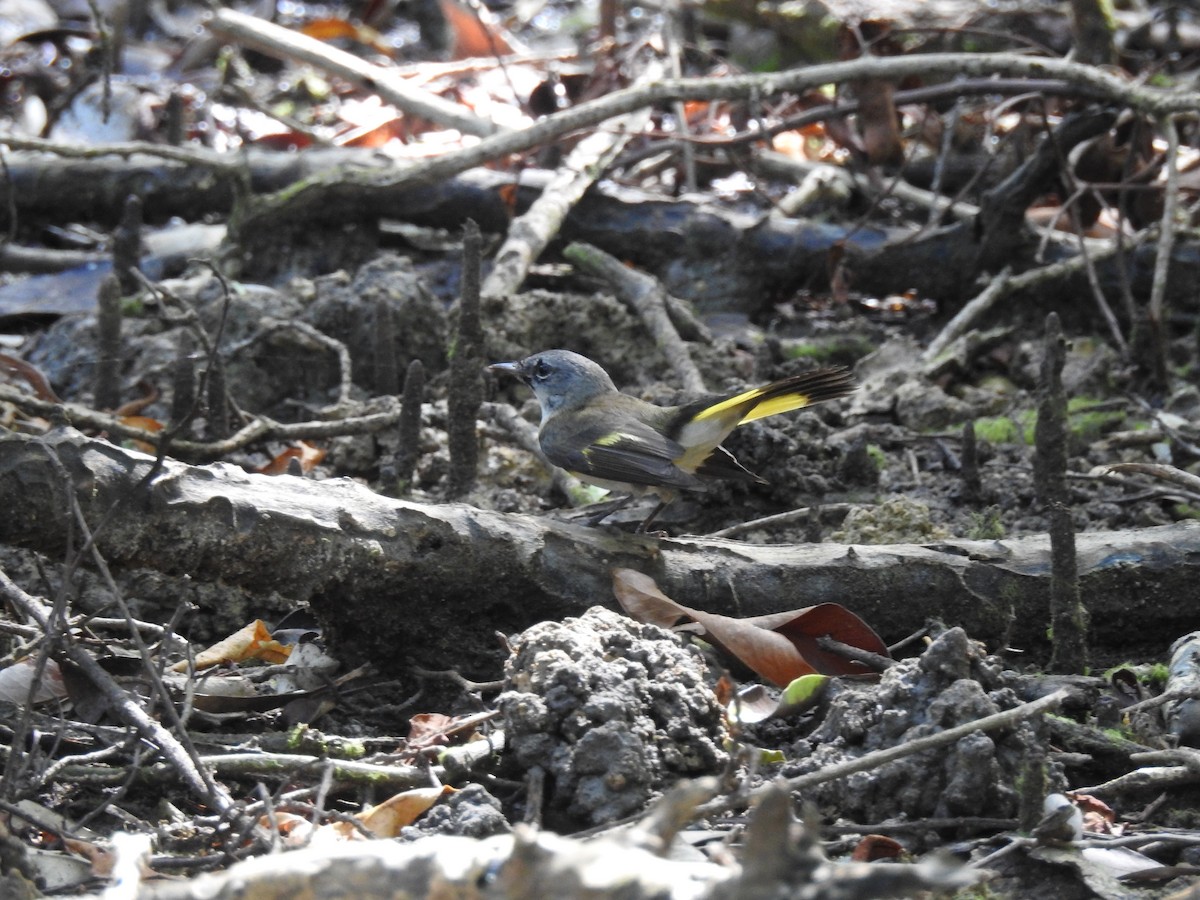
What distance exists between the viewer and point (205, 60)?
33.8 feet

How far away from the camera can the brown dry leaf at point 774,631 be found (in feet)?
10.7

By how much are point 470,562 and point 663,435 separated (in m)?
1.25

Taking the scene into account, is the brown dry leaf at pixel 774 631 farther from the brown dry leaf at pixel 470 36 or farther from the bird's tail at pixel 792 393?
the brown dry leaf at pixel 470 36

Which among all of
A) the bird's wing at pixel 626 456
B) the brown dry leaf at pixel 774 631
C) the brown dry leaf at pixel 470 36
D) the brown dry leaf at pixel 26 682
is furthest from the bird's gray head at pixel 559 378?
the brown dry leaf at pixel 470 36

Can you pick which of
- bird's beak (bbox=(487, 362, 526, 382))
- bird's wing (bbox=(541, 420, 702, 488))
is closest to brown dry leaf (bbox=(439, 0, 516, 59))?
bird's beak (bbox=(487, 362, 526, 382))

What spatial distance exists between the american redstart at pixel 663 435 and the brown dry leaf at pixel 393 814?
1.54m

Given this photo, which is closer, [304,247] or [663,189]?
[304,247]

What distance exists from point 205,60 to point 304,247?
440 cm

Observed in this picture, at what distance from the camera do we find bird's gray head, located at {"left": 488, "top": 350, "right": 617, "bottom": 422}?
485cm

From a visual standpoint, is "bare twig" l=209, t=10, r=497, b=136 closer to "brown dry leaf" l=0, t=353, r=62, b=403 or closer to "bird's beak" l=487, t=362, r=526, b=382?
"bird's beak" l=487, t=362, r=526, b=382

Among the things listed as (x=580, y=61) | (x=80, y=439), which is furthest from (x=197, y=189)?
(x=80, y=439)

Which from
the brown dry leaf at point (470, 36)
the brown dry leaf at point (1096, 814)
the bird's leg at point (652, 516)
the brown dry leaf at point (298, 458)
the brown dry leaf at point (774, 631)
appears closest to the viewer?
the brown dry leaf at point (1096, 814)

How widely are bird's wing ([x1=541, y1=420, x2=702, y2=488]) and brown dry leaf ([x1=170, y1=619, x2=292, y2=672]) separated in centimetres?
115

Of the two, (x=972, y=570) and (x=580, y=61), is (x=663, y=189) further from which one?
(x=972, y=570)
